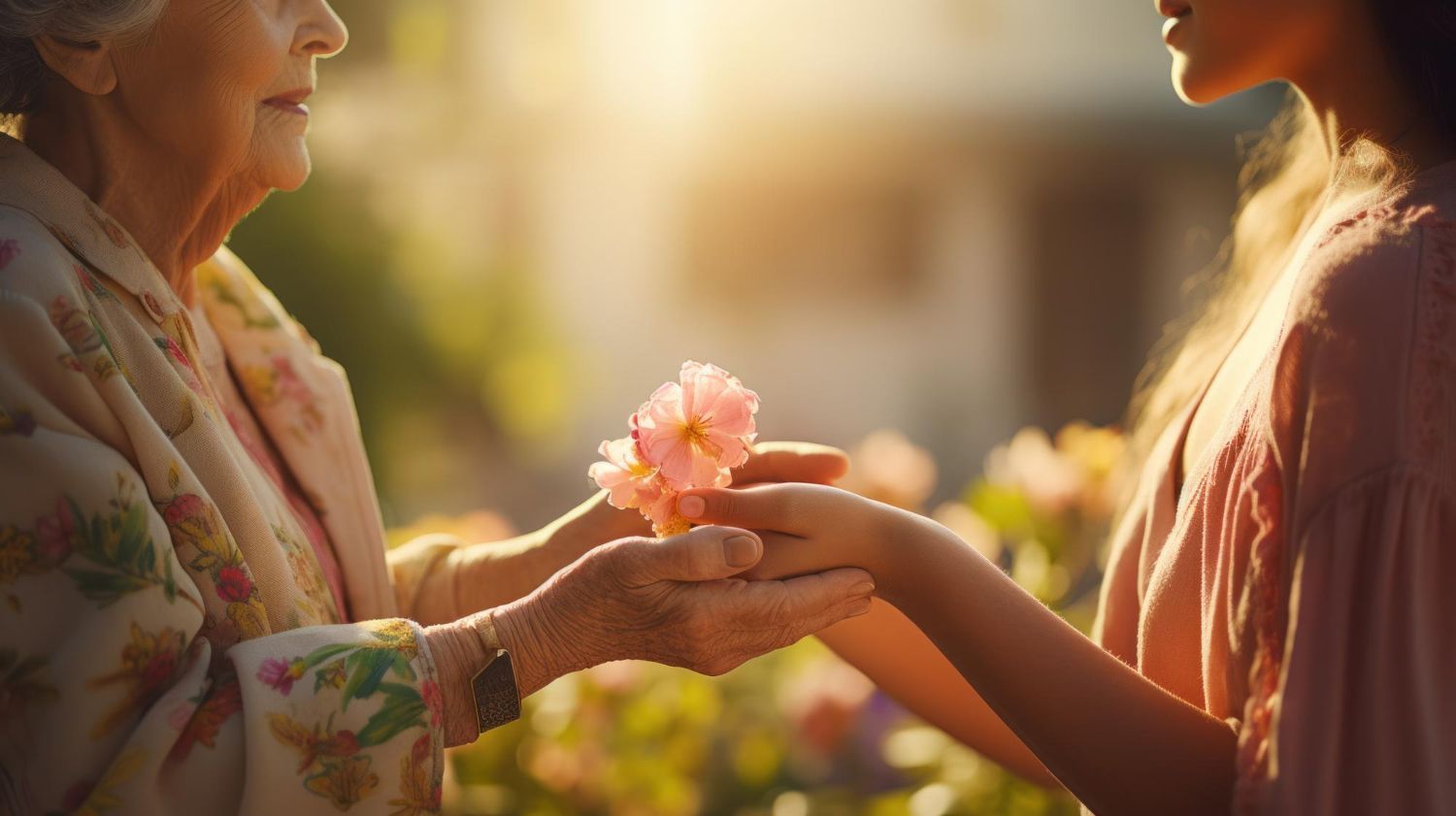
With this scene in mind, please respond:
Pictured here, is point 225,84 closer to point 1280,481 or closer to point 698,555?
point 698,555

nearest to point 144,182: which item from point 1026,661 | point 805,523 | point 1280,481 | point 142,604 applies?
point 142,604

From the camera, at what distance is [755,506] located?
180 centimetres

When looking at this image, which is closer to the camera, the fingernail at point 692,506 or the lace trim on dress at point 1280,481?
the lace trim on dress at point 1280,481

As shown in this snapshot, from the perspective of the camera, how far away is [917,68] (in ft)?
34.8

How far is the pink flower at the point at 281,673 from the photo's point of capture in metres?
1.55

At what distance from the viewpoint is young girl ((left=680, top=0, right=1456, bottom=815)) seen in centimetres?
140

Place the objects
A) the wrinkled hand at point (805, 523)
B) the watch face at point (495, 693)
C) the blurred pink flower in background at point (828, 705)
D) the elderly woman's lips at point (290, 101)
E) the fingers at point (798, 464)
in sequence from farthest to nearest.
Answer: the blurred pink flower in background at point (828, 705), the fingers at point (798, 464), the elderly woman's lips at point (290, 101), the wrinkled hand at point (805, 523), the watch face at point (495, 693)

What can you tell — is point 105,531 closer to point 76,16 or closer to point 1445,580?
point 76,16

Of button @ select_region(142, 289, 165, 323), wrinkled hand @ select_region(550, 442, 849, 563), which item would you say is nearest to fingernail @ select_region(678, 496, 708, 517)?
wrinkled hand @ select_region(550, 442, 849, 563)

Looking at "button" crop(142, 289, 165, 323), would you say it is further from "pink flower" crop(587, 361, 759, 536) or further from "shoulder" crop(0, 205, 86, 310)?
"pink flower" crop(587, 361, 759, 536)

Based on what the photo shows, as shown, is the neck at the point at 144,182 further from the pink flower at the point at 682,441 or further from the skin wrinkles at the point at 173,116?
the pink flower at the point at 682,441

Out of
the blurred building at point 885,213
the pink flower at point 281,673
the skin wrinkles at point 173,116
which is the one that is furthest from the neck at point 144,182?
the blurred building at point 885,213

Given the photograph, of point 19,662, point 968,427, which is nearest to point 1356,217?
point 19,662

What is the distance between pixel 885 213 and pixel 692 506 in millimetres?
9658
